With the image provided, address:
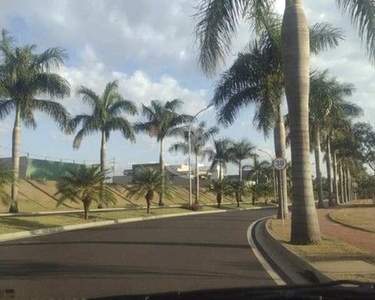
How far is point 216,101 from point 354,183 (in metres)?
85.9

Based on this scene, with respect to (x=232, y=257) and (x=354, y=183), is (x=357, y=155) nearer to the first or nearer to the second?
(x=232, y=257)

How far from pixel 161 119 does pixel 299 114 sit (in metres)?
33.7

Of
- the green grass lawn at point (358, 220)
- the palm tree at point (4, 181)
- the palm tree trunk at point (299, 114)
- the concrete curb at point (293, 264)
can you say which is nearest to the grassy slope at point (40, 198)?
the green grass lawn at point (358, 220)

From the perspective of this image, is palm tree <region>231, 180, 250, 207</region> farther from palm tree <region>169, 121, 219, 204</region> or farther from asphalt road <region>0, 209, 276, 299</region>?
asphalt road <region>0, 209, 276, 299</region>

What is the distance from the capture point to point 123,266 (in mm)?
11781

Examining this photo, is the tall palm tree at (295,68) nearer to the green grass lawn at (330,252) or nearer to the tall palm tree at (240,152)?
the green grass lawn at (330,252)

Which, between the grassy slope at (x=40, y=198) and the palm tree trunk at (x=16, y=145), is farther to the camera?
the grassy slope at (x=40, y=198)

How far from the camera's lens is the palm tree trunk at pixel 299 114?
50.4 ft

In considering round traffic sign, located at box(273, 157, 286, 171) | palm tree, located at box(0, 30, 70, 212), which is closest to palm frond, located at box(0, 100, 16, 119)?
palm tree, located at box(0, 30, 70, 212)

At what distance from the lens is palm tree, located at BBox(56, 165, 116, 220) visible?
95.5 feet

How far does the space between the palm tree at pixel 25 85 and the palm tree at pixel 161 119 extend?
1648 centimetres

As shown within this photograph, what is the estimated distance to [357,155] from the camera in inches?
1924

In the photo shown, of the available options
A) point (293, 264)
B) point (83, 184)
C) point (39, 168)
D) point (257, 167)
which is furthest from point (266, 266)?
point (257, 167)

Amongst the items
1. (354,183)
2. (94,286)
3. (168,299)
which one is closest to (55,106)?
(94,286)
